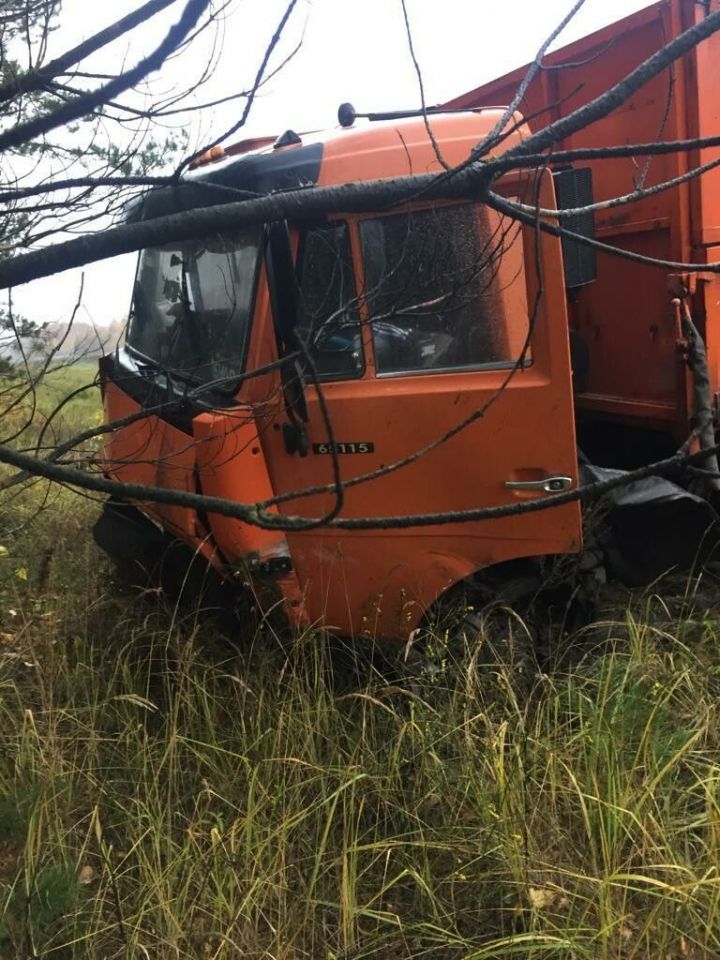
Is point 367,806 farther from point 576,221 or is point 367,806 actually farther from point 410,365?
point 576,221

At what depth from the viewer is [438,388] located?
3.05 meters

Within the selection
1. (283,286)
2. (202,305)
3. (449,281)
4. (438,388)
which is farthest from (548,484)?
(202,305)

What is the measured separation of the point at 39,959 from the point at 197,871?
18.1 inches

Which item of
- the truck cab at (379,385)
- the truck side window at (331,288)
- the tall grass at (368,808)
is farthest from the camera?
the truck side window at (331,288)

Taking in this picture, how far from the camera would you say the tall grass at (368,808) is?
2219 mm

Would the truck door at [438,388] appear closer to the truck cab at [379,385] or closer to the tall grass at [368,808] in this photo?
the truck cab at [379,385]

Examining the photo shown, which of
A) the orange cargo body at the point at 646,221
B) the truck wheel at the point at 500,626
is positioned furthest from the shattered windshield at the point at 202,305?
the orange cargo body at the point at 646,221

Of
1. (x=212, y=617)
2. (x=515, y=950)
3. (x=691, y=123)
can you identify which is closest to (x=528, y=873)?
(x=515, y=950)

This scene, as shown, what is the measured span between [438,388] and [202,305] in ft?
3.60

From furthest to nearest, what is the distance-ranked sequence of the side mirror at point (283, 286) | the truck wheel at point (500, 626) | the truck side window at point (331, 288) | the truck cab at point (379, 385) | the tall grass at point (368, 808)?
the truck wheel at point (500, 626) → the truck side window at point (331, 288) → the truck cab at point (379, 385) → the side mirror at point (283, 286) → the tall grass at point (368, 808)

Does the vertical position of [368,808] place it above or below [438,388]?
below

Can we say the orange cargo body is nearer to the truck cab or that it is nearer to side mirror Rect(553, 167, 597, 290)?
side mirror Rect(553, 167, 597, 290)

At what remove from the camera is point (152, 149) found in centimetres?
246

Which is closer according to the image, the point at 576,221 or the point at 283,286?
the point at 283,286
